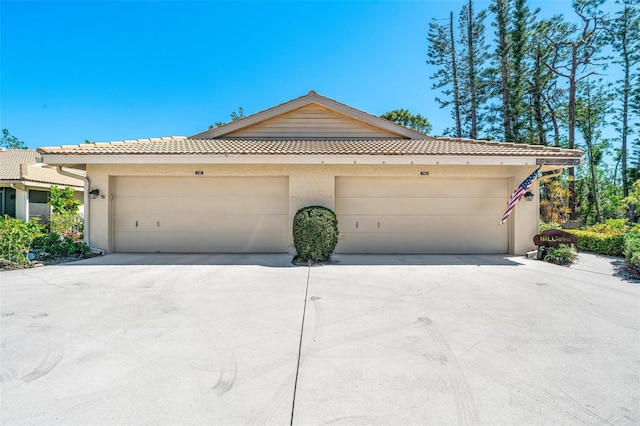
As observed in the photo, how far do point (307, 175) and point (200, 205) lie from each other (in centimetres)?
327

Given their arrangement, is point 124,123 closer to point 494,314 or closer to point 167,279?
point 167,279

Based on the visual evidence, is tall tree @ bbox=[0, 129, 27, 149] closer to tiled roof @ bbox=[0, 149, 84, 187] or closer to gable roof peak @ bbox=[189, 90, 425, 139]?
tiled roof @ bbox=[0, 149, 84, 187]

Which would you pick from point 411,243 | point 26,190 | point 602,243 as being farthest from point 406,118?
point 26,190

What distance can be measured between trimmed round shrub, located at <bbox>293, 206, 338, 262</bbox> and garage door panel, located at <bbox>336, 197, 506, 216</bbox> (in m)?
1.54

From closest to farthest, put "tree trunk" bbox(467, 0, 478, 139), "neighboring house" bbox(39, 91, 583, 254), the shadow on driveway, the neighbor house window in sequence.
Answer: the shadow on driveway
"neighboring house" bbox(39, 91, 583, 254)
the neighbor house window
"tree trunk" bbox(467, 0, 478, 139)

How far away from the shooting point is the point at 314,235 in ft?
Answer: 22.7

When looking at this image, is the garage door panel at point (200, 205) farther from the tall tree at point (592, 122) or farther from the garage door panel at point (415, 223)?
the tall tree at point (592, 122)

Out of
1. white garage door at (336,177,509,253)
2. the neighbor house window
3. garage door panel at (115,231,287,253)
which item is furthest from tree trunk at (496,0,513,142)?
the neighbor house window

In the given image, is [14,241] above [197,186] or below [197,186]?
below

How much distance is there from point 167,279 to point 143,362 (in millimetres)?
3220

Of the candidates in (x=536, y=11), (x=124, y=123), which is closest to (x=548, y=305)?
(x=124, y=123)

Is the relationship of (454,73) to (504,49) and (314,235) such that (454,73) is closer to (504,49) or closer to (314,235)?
(504,49)

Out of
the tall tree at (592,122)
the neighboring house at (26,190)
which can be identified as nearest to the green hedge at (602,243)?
the tall tree at (592,122)

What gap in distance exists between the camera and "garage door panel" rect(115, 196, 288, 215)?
8.52 m
